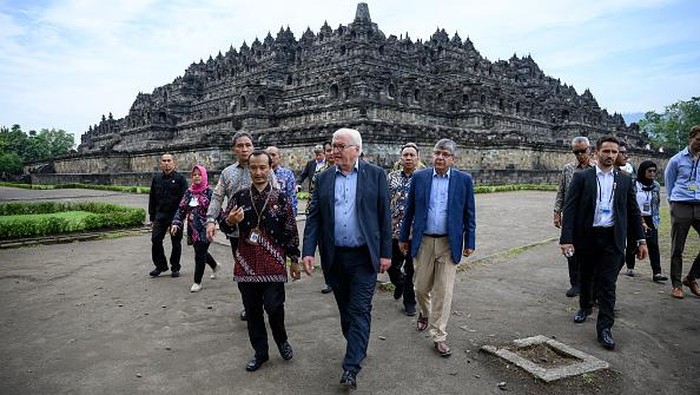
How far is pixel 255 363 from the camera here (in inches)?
169

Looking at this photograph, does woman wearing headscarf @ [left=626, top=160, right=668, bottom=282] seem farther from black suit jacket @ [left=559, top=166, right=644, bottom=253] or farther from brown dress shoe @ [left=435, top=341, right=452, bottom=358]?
brown dress shoe @ [left=435, top=341, right=452, bottom=358]

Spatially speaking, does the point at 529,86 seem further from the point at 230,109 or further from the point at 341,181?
the point at 341,181

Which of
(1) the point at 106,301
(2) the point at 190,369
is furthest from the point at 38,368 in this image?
(1) the point at 106,301

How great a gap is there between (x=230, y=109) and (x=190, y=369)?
115 ft

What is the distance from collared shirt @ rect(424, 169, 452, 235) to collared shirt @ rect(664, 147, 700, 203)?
150 inches

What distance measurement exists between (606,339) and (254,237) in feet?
12.4

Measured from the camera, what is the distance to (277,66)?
4247cm

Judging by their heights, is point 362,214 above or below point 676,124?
below

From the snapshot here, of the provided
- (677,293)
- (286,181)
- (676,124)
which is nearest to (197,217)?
(286,181)

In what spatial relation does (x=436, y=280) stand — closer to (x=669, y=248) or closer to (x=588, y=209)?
(x=588, y=209)

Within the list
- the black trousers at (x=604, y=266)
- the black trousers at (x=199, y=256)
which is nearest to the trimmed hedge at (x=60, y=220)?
the black trousers at (x=199, y=256)

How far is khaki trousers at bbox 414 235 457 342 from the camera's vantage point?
470 centimetres

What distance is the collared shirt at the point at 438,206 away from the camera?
486cm

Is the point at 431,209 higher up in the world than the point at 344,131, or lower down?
lower down
